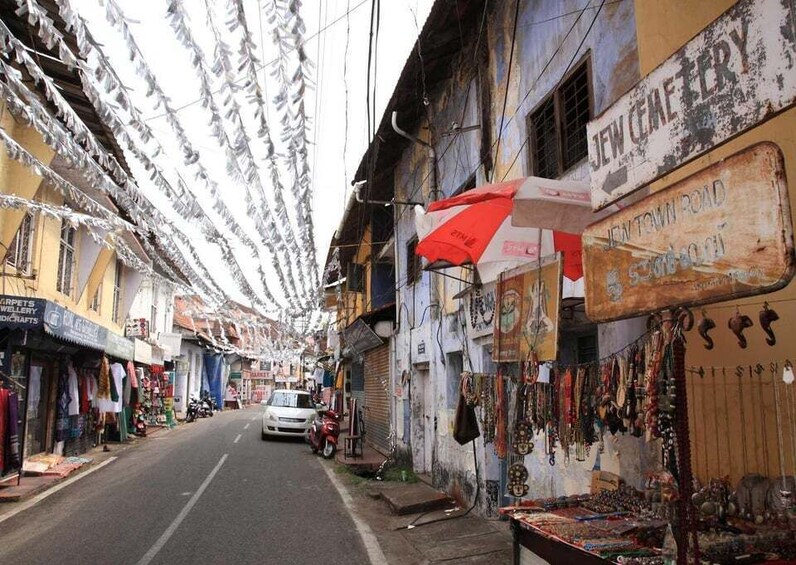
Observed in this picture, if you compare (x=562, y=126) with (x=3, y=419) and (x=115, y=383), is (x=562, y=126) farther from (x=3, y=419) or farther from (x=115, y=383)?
(x=115, y=383)

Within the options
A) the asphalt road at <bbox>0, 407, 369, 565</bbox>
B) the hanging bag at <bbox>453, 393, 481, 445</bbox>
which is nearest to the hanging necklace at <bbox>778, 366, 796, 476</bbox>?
the hanging bag at <bbox>453, 393, 481, 445</bbox>

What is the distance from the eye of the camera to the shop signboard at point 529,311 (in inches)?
193

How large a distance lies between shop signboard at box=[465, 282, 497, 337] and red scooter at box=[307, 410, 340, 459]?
8012 mm

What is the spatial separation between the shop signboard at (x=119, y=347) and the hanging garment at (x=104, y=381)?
0.37m

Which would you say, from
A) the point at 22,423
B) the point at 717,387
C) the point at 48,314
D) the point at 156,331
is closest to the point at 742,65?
the point at 717,387

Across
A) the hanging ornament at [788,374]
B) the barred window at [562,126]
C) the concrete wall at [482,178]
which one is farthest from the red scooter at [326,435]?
the hanging ornament at [788,374]

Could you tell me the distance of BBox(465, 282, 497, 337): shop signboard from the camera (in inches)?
332

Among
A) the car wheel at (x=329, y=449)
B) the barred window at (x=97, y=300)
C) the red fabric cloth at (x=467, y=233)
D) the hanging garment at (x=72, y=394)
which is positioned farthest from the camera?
A: the barred window at (x=97, y=300)

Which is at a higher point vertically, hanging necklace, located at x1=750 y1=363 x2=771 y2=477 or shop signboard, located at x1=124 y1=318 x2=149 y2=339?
shop signboard, located at x1=124 y1=318 x2=149 y2=339

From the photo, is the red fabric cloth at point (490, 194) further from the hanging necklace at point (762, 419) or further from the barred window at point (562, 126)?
the hanging necklace at point (762, 419)

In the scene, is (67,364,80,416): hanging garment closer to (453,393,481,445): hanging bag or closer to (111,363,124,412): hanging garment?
(111,363,124,412): hanging garment

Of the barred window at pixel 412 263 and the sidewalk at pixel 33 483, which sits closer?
the sidewalk at pixel 33 483

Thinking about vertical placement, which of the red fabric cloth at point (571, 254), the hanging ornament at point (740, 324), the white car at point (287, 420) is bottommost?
the white car at point (287, 420)

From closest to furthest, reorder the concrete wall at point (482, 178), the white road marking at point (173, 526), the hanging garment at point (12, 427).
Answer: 1. the concrete wall at point (482, 178)
2. the white road marking at point (173, 526)
3. the hanging garment at point (12, 427)
